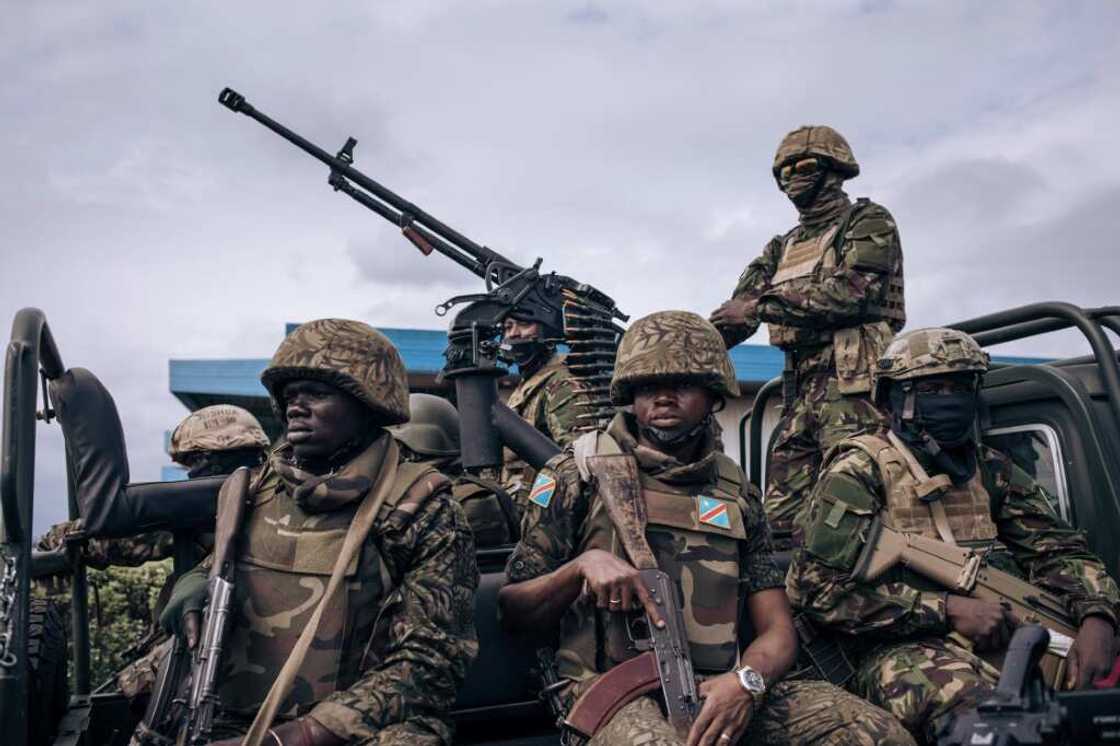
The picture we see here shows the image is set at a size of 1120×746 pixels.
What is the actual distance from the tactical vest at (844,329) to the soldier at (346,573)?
2.35 metres

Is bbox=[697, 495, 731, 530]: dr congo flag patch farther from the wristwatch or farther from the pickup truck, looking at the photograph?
the pickup truck

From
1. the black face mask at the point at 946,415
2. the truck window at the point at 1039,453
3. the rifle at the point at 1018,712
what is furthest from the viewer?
the truck window at the point at 1039,453

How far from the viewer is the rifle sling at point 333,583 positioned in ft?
9.40

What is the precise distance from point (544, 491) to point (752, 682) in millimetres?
842

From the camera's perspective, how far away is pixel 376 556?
10.6ft

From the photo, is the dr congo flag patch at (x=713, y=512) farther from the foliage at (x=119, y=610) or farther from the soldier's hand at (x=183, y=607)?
the foliage at (x=119, y=610)

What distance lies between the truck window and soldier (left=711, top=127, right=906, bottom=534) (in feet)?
2.18

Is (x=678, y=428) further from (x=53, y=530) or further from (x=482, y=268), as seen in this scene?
(x=482, y=268)

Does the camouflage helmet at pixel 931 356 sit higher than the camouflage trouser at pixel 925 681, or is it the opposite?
the camouflage helmet at pixel 931 356

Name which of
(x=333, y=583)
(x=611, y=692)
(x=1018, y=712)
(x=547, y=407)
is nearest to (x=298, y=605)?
(x=333, y=583)

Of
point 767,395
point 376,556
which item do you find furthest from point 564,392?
point 376,556

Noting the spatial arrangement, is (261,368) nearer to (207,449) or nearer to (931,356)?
(207,449)

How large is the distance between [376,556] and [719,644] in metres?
1.07

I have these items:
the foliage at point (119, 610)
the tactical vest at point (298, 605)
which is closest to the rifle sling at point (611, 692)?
the tactical vest at point (298, 605)
